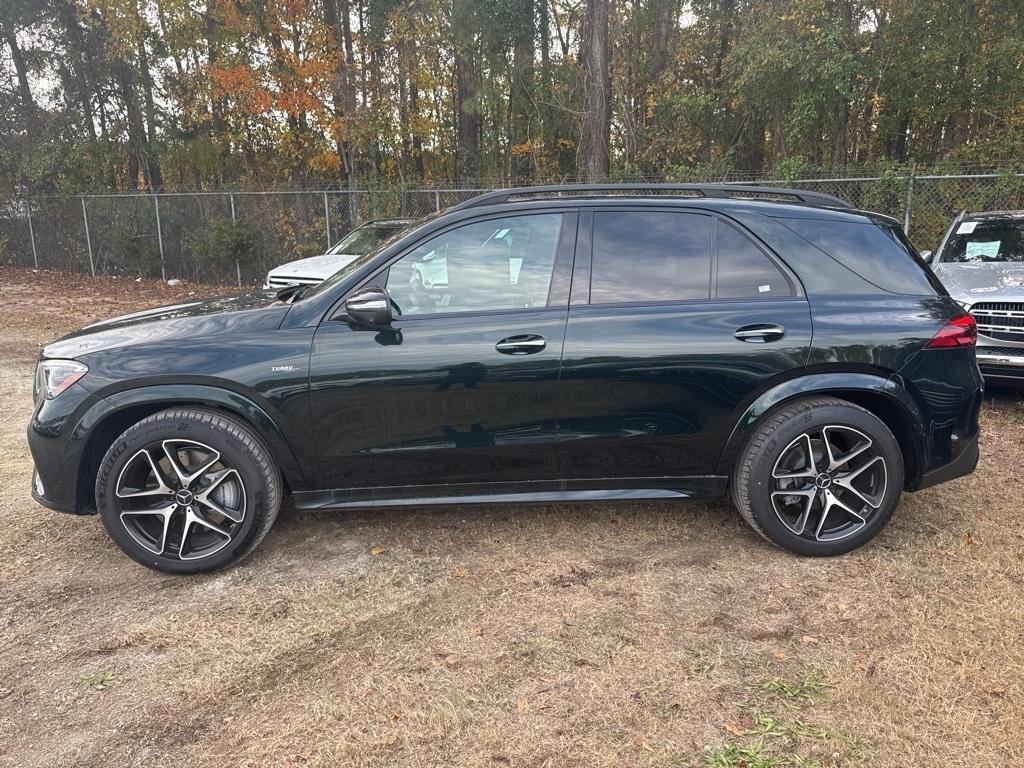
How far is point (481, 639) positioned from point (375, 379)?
127 cm

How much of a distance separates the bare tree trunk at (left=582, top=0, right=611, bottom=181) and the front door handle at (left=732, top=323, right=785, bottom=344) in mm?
11532

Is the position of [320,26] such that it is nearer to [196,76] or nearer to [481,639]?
[196,76]

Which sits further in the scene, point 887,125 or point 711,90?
point 711,90

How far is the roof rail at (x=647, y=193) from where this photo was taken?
352 cm

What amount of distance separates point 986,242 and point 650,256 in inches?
195

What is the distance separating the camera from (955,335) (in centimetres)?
334

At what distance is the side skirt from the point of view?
134 inches

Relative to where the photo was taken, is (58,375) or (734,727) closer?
(734,727)

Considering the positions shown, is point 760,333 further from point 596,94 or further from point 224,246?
point 224,246

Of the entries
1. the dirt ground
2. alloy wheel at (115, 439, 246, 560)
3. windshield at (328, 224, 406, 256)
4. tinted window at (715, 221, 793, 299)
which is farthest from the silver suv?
windshield at (328, 224, 406, 256)

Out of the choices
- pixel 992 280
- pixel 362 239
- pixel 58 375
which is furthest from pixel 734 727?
pixel 362 239

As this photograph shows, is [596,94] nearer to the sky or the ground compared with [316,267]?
nearer to the sky

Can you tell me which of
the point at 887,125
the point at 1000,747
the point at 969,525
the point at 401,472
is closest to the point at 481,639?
the point at 401,472

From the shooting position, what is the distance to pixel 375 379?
3.23 meters
